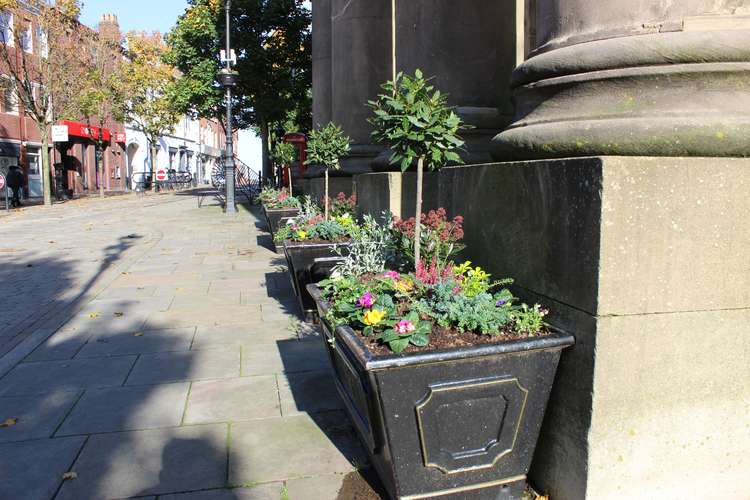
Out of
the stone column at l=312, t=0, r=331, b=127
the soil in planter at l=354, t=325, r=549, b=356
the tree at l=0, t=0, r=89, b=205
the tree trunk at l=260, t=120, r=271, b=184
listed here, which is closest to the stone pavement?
the soil in planter at l=354, t=325, r=549, b=356

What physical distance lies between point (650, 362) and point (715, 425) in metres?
0.45

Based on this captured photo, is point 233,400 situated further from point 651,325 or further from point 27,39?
point 27,39

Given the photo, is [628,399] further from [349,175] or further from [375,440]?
[349,175]

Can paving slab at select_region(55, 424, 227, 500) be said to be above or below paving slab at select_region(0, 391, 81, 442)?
below

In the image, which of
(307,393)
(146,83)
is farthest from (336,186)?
(146,83)

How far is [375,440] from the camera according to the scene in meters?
2.84

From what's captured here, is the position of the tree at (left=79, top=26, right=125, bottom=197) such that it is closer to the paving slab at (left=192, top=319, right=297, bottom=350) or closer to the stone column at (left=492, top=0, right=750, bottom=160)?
the paving slab at (left=192, top=319, right=297, bottom=350)

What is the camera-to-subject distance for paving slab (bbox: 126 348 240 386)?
15.4ft

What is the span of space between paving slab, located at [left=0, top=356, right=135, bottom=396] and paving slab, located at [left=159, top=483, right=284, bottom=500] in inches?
71.3

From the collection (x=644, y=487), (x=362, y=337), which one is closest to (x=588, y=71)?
(x=362, y=337)

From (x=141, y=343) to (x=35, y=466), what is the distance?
93.2 inches

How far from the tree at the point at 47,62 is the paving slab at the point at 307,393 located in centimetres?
2577

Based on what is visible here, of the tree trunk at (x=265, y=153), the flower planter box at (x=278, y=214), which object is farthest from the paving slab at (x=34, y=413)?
the tree trunk at (x=265, y=153)

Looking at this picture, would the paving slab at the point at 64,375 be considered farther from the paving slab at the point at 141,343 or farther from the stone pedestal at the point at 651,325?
the stone pedestal at the point at 651,325
